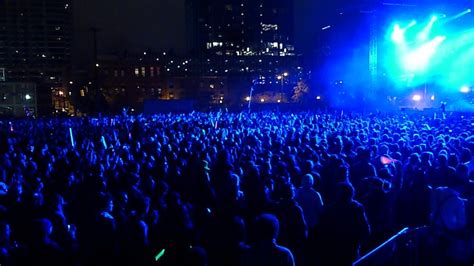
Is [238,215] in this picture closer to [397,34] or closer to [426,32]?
[426,32]

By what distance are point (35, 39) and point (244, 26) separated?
56.2m

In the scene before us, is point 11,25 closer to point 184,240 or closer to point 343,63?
point 343,63

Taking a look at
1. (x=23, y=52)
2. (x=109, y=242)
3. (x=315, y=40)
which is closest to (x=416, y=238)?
(x=109, y=242)

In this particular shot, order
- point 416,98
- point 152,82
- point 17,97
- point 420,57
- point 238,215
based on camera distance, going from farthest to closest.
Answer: point 17,97, point 152,82, point 416,98, point 420,57, point 238,215

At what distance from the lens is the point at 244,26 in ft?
493

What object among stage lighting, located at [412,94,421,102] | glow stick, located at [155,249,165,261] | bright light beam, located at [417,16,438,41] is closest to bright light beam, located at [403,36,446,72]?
bright light beam, located at [417,16,438,41]

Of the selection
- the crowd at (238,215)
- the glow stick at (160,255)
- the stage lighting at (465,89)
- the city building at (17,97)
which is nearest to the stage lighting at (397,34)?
the stage lighting at (465,89)

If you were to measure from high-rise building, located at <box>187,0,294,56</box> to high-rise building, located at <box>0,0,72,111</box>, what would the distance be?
38071 mm

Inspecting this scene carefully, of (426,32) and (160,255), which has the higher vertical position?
(426,32)

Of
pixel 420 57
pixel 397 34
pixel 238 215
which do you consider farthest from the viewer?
pixel 420 57

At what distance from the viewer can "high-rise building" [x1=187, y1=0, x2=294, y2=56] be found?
146500 mm

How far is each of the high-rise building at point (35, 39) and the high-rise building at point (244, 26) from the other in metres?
38.1

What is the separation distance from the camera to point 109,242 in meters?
5.35

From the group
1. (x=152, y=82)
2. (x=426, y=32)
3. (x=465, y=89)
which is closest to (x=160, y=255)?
(x=426, y=32)
